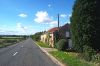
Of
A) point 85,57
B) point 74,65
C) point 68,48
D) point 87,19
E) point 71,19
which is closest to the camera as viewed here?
point 74,65

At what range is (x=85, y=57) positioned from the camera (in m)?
18.9

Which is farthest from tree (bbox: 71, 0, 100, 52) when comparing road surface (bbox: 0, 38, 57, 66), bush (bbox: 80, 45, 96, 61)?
road surface (bbox: 0, 38, 57, 66)

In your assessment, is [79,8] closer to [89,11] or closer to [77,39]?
[89,11]

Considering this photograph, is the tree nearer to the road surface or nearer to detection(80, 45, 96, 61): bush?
detection(80, 45, 96, 61): bush

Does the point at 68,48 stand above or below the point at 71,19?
below

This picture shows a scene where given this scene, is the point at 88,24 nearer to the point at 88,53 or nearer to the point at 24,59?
the point at 88,53

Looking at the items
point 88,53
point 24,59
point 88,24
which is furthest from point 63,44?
point 88,53

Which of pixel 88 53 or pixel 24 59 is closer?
pixel 88 53

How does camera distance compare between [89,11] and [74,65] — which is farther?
[89,11]

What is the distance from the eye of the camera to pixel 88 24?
21609 millimetres

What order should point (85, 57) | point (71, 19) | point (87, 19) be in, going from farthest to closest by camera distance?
point (71, 19), point (87, 19), point (85, 57)

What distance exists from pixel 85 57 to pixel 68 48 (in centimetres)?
1535

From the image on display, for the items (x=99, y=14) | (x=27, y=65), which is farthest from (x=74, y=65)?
(x=99, y=14)

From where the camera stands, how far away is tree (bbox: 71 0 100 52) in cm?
2161
